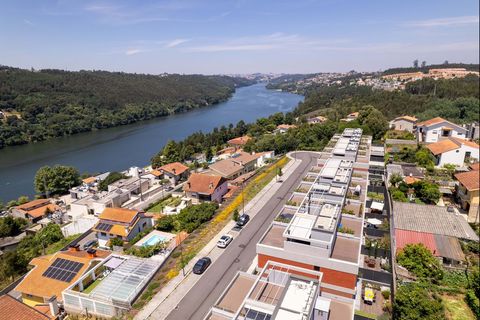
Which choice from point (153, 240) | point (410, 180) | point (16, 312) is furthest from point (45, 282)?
point (410, 180)

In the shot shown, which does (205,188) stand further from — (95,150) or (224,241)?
(95,150)

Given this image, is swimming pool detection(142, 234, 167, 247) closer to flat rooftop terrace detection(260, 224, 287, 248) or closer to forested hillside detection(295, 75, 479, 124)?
flat rooftop terrace detection(260, 224, 287, 248)

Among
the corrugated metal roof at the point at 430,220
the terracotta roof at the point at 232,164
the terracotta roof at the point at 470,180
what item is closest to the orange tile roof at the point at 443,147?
the terracotta roof at the point at 470,180

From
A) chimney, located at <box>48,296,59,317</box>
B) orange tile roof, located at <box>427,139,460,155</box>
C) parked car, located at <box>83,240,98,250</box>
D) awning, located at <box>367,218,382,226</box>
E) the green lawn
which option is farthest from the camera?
orange tile roof, located at <box>427,139,460,155</box>

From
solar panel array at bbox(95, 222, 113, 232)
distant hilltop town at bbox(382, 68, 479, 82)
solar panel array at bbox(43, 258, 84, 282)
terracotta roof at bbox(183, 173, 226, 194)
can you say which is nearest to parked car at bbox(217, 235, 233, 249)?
solar panel array at bbox(43, 258, 84, 282)

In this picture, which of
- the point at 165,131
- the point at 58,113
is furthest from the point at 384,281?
the point at 58,113

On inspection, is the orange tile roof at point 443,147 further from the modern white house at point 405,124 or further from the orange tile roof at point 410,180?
the modern white house at point 405,124

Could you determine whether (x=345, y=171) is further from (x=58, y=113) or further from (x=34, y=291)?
(x=58, y=113)
